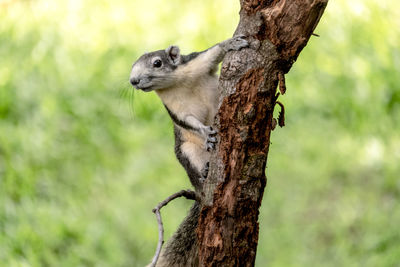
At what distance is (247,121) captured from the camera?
7.20 ft

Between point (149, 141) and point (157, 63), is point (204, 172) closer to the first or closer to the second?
point (157, 63)

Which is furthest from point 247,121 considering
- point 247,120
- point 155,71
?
point 155,71

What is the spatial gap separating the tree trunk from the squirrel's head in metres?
0.68

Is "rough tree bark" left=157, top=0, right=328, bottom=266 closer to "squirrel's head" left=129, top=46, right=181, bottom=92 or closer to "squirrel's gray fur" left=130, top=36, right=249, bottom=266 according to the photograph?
"squirrel's gray fur" left=130, top=36, right=249, bottom=266

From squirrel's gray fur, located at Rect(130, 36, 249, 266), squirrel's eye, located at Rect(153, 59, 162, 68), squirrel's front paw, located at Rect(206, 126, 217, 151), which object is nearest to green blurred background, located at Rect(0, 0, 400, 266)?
squirrel's gray fur, located at Rect(130, 36, 249, 266)

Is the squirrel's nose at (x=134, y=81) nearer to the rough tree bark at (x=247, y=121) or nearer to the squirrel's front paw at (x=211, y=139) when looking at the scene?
the squirrel's front paw at (x=211, y=139)

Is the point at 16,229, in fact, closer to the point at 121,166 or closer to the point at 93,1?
the point at 121,166

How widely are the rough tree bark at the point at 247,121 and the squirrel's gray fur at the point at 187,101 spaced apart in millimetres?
428

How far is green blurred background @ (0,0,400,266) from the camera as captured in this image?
15.1 feet

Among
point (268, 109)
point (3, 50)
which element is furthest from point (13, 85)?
point (268, 109)

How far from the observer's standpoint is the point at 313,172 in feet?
17.4

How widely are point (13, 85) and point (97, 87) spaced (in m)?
0.74

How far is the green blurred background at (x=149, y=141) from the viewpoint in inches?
181

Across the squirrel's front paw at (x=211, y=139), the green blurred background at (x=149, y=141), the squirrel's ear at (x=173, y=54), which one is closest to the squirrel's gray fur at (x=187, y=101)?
the squirrel's ear at (x=173, y=54)
